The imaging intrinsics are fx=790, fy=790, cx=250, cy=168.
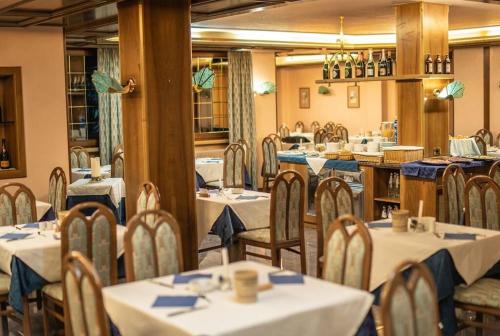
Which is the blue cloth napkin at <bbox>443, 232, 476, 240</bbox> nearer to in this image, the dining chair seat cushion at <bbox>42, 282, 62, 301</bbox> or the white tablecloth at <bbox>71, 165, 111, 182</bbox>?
the dining chair seat cushion at <bbox>42, 282, 62, 301</bbox>

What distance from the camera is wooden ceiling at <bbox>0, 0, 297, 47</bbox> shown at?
23.6ft

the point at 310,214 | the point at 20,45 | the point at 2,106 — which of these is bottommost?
the point at 310,214

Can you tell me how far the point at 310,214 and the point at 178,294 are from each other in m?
6.22

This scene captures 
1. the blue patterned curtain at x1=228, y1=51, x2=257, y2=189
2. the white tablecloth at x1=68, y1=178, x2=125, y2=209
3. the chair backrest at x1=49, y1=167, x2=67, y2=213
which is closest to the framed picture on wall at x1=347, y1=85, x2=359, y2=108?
the blue patterned curtain at x1=228, y1=51, x2=257, y2=189

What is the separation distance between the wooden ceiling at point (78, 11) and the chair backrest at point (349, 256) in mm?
3212

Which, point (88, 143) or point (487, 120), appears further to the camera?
point (487, 120)

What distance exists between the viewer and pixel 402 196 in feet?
27.5

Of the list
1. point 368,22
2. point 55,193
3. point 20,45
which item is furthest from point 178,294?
point 368,22

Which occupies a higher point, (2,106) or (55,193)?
(2,106)

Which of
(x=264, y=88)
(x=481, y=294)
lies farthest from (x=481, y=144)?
(x=481, y=294)

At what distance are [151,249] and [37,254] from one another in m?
1.11

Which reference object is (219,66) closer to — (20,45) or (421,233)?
(20,45)

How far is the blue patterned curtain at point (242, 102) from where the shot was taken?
14.3 m

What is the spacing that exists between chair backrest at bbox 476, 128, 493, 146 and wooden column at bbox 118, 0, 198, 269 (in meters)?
7.72
